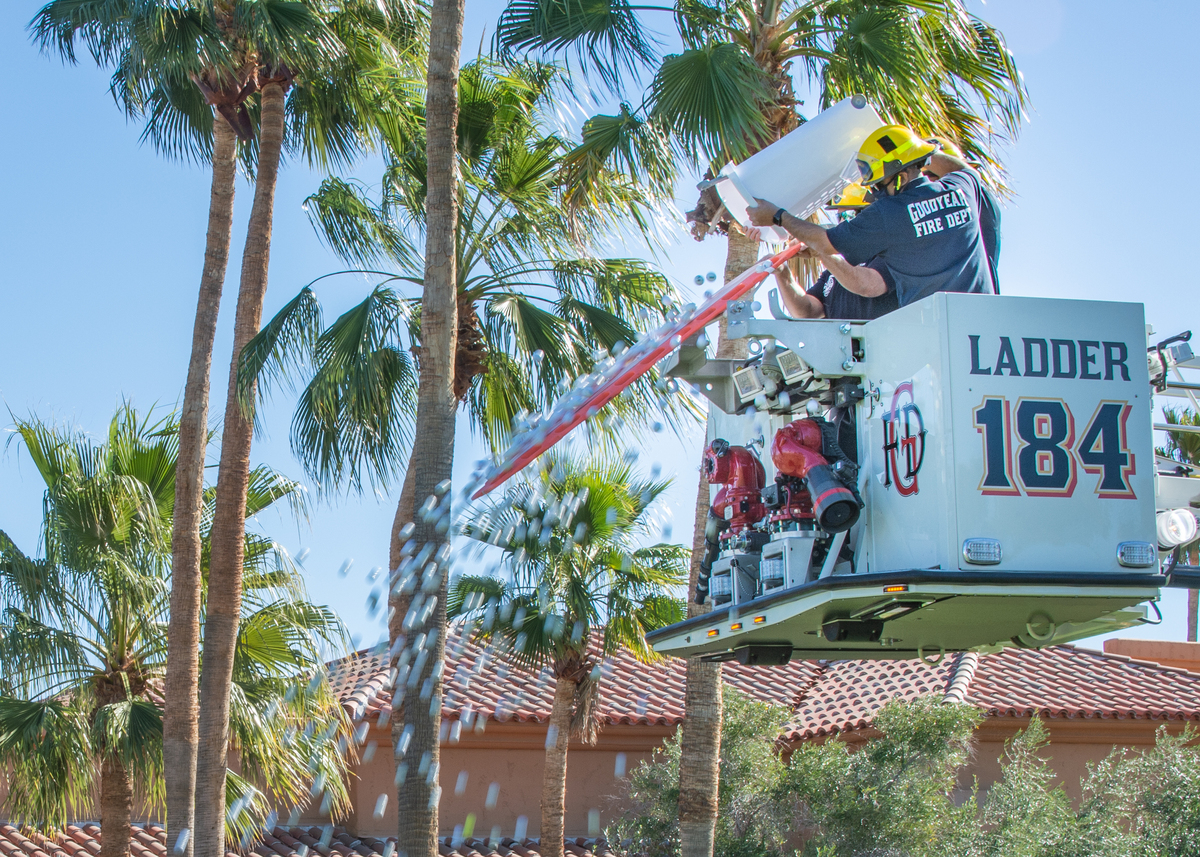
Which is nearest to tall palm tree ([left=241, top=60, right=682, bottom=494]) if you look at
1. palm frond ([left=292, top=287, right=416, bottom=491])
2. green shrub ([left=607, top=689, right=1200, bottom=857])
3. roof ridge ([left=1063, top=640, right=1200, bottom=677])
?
palm frond ([left=292, top=287, right=416, bottom=491])

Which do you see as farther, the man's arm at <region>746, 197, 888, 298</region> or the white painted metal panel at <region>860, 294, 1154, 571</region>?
the man's arm at <region>746, 197, 888, 298</region>

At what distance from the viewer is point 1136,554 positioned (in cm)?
709

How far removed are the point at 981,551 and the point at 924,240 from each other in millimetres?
1840

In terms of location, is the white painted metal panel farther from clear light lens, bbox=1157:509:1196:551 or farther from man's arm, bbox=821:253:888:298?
clear light lens, bbox=1157:509:1196:551

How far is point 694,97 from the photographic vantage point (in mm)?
11602

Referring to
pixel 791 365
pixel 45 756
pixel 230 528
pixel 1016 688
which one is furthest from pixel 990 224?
pixel 1016 688

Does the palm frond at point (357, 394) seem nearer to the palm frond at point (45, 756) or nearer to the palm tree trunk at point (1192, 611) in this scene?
the palm frond at point (45, 756)

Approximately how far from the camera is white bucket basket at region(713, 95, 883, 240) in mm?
8641

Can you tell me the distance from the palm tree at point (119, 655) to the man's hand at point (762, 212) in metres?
8.09

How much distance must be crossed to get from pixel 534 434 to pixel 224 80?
7.08 m

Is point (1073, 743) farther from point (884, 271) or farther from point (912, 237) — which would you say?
point (912, 237)

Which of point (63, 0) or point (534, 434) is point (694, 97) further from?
point (63, 0)

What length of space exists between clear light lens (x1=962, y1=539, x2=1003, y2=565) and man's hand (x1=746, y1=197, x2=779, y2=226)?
236 centimetres

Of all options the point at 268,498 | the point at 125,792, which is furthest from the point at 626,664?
the point at 125,792
